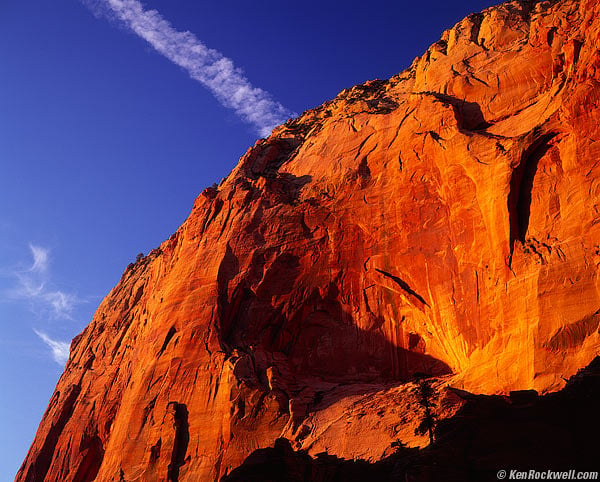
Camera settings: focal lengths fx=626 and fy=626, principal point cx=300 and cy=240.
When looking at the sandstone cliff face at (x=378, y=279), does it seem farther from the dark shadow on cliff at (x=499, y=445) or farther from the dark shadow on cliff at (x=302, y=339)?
the dark shadow on cliff at (x=499, y=445)

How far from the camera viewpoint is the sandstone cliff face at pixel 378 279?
28.7 metres

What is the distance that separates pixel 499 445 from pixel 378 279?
19793mm

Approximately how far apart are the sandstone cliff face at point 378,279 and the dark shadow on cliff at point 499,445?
5541 millimetres

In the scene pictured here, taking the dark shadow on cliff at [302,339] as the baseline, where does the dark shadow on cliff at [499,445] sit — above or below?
below

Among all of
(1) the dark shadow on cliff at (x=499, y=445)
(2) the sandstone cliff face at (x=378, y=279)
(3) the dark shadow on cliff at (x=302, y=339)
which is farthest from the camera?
(3) the dark shadow on cliff at (x=302, y=339)

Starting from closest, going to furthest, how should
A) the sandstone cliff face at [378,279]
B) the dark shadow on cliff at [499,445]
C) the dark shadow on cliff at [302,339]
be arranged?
the dark shadow on cliff at [499,445]
the sandstone cliff face at [378,279]
the dark shadow on cliff at [302,339]

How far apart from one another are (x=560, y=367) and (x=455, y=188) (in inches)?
499

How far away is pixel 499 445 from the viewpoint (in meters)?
18.5

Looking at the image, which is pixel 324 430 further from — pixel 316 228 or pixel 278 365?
pixel 316 228

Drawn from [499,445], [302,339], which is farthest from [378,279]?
[499,445]

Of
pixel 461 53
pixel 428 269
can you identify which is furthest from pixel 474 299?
pixel 461 53

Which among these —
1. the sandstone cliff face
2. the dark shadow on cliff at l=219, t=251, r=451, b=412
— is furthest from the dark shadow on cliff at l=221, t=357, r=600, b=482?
the dark shadow on cliff at l=219, t=251, r=451, b=412

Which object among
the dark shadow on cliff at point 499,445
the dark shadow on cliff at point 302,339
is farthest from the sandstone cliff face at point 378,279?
the dark shadow on cliff at point 499,445

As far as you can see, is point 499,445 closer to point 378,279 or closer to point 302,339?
point 378,279
